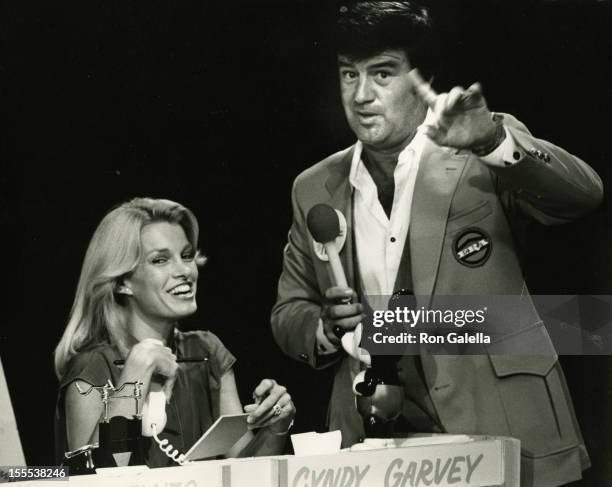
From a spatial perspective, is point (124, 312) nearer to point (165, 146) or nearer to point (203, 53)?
point (165, 146)

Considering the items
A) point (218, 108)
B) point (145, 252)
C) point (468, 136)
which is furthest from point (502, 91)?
point (145, 252)

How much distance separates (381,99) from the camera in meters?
3.83

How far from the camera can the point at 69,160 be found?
3.61m

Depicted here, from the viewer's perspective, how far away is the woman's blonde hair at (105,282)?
3547 millimetres

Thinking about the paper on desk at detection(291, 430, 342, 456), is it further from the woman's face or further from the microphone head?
the microphone head

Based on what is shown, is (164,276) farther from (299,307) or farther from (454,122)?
(454,122)

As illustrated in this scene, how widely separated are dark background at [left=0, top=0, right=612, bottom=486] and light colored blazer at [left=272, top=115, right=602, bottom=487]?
0.07 metres

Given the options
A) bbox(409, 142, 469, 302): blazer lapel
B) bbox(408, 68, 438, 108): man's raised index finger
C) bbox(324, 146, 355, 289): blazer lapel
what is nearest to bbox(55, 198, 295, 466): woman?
bbox(324, 146, 355, 289): blazer lapel

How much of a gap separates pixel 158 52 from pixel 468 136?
3.97 ft

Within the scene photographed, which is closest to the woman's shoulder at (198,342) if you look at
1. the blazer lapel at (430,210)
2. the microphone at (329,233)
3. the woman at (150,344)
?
the woman at (150,344)

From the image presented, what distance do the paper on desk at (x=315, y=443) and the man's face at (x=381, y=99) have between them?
1.12 metres

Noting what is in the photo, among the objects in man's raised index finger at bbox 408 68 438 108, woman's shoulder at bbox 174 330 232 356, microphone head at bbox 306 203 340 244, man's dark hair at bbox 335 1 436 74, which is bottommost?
woman's shoulder at bbox 174 330 232 356

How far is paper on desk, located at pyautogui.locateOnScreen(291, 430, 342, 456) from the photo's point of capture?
3.42m

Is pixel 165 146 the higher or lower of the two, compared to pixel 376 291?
higher
